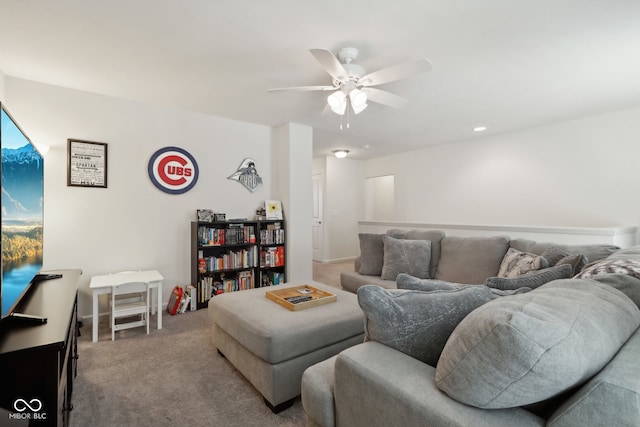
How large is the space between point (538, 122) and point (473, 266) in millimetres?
2836

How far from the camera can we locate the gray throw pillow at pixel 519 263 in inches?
83.3

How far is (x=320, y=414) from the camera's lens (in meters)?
1.14

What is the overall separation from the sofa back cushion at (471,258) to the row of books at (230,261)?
229 centimetres

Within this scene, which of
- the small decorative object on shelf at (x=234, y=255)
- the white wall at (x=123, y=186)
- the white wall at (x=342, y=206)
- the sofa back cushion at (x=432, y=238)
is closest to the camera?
the white wall at (x=123, y=186)

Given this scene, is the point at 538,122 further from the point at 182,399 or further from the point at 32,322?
the point at 32,322

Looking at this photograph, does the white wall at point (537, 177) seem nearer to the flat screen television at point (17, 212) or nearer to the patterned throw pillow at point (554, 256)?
the patterned throw pillow at point (554, 256)

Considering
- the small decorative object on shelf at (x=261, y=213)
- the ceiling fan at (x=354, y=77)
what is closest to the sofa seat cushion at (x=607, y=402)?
the ceiling fan at (x=354, y=77)

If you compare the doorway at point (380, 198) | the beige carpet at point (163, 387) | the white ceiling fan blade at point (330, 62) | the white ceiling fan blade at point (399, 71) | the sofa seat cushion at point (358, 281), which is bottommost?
the beige carpet at point (163, 387)

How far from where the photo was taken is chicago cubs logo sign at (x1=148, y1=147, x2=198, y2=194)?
352cm

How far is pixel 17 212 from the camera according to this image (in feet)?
4.72

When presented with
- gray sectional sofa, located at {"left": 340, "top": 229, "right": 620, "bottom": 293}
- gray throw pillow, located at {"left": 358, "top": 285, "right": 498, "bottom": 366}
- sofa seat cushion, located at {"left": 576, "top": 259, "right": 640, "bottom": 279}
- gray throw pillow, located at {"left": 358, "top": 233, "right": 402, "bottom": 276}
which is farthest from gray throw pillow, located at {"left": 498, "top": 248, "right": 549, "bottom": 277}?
gray throw pillow, located at {"left": 358, "top": 285, "right": 498, "bottom": 366}

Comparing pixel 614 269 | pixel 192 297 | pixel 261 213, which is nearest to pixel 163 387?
pixel 192 297

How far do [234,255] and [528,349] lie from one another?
355cm

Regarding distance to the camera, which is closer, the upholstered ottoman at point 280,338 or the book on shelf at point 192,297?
the upholstered ottoman at point 280,338
